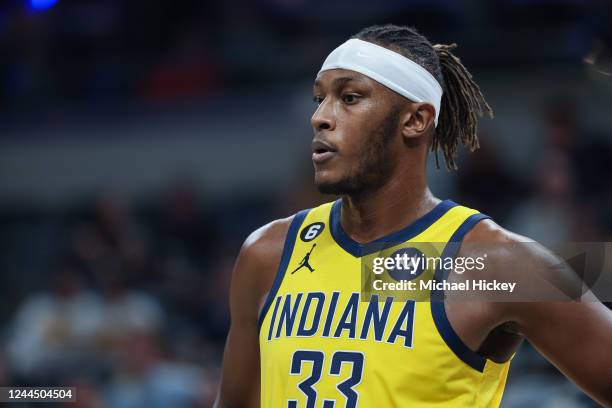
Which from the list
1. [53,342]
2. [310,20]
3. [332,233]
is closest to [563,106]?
[310,20]

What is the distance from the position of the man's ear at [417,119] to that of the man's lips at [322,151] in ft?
0.91

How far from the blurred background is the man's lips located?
289 cm

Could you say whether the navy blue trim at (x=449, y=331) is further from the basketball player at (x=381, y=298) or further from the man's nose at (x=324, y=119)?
the man's nose at (x=324, y=119)

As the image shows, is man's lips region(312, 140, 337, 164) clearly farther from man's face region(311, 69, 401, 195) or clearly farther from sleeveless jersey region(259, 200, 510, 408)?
sleeveless jersey region(259, 200, 510, 408)

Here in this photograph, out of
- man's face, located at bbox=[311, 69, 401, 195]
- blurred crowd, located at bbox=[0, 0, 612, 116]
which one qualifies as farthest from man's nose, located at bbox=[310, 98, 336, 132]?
blurred crowd, located at bbox=[0, 0, 612, 116]

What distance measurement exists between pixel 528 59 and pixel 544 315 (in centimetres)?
635

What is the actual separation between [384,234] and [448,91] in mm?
628

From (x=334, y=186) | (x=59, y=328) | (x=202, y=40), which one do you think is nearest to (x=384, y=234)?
(x=334, y=186)

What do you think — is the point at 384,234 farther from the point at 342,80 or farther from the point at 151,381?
the point at 151,381

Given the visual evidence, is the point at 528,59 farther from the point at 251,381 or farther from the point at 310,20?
the point at 251,381

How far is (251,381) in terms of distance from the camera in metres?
3.75

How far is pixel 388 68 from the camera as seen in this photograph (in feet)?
11.5

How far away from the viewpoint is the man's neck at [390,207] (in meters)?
3.55

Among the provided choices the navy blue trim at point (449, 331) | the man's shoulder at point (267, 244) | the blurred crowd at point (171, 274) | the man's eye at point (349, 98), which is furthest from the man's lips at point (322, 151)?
the blurred crowd at point (171, 274)
